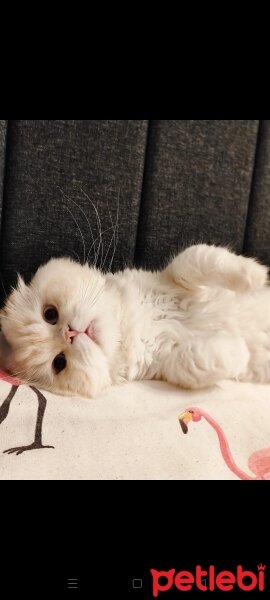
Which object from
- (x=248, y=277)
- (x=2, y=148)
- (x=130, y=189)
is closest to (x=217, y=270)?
(x=248, y=277)

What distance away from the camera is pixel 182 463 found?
818 mm

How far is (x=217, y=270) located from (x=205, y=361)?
0.84 feet

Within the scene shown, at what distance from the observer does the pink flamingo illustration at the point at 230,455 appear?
2.70 feet

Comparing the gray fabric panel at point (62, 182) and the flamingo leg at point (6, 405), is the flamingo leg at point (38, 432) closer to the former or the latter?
the flamingo leg at point (6, 405)

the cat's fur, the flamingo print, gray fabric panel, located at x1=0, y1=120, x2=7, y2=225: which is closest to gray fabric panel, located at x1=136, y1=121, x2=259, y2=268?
the cat's fur

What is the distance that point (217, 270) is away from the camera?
1.21 m

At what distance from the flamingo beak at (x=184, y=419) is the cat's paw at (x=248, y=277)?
15.5 inches

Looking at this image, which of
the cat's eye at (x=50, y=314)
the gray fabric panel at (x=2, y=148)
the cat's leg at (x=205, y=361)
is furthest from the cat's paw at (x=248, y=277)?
the gray fabric panel at (x=2, y=148)

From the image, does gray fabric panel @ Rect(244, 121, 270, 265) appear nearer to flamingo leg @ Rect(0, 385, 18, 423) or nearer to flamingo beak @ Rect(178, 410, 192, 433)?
flamingo beak @ Rect(178, 410, 192, 433)

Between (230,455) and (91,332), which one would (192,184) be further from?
(230,455)
